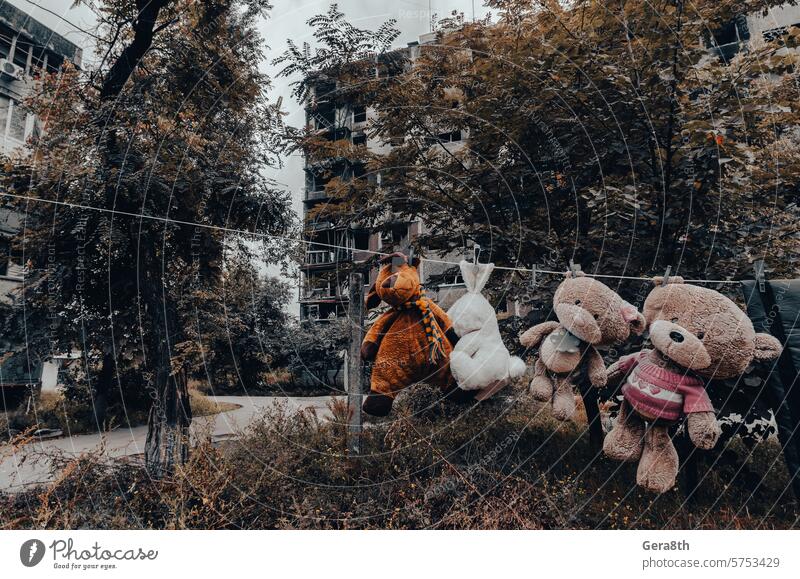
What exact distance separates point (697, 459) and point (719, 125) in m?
1.38

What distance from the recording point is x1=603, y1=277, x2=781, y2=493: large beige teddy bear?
1.26m

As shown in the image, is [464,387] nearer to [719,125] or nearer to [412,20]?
[719,125]

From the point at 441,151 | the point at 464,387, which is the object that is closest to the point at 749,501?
the point at 464,387

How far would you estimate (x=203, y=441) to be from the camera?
1.89 metres

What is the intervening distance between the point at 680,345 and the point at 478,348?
0.58m

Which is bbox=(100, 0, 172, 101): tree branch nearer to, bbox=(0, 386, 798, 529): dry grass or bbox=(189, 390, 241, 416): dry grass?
bbox=(189, 390, 241, 416): dry grass

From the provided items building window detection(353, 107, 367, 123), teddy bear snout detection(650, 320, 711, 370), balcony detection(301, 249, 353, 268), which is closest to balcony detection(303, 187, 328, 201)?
balcony detection(301, 249, 353, 268)

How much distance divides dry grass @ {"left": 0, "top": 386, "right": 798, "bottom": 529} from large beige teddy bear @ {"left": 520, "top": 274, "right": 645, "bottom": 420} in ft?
1.95

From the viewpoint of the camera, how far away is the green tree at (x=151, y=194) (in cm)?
178

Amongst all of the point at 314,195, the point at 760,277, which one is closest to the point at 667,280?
the point at 760,277

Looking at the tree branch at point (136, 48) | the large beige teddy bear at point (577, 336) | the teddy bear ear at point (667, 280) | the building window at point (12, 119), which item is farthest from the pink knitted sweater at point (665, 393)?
the building window at point (12, 119)

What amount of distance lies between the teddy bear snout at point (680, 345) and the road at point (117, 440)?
157 cm

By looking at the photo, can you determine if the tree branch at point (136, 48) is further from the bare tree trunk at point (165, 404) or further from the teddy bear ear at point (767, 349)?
the teddy bear ear at point (767, 349)

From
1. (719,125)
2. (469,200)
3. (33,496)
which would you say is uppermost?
(719,125)
